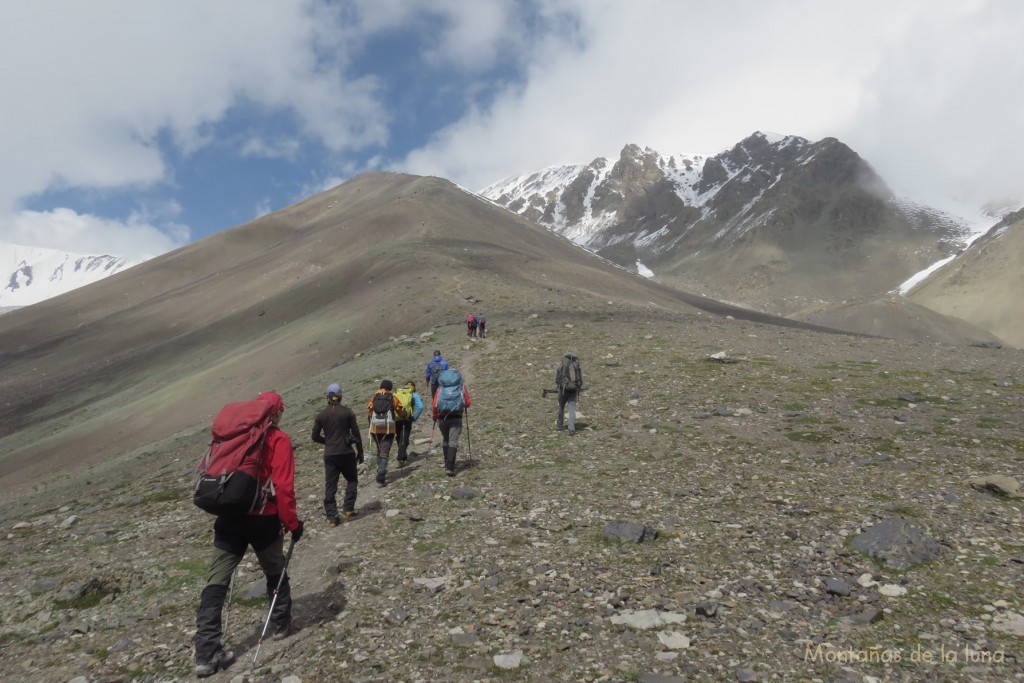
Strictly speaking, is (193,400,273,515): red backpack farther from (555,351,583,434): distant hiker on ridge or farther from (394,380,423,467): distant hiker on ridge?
(555,351,583,434): distant hiker on ridge

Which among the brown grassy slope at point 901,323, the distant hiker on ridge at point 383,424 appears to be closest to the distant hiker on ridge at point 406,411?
the distant hiker on ridge at point 383,424

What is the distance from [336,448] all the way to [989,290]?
230 meters

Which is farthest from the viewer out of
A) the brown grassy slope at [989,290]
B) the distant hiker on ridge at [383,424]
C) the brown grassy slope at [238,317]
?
the brown grassy slope at [989,290]

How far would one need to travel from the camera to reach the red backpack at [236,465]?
268 inches

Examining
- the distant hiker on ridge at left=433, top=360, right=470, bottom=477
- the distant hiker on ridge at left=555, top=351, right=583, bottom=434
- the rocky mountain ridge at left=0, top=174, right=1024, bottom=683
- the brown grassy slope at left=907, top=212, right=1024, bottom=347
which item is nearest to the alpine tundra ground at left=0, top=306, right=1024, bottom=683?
the rocky mountain ridge at left=0, top=174, right=1024, bottom=683

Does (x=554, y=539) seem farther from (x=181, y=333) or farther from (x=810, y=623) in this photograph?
(x=181, y=333)

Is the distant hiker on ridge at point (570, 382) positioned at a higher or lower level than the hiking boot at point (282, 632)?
higher

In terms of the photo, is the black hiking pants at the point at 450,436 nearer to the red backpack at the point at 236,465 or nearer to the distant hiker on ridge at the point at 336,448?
the distant hiker on ridge at the point at 336,448

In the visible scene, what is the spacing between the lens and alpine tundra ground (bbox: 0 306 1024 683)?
6820mm

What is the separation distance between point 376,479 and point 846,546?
11.1m

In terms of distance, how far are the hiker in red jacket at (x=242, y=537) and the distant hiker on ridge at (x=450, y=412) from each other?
7.12m

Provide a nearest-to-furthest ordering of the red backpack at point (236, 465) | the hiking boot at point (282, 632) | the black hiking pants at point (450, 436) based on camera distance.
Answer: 1. the red backpack at point (236, 465)
2. the hiking boot at point (282, 632)
3. the black hiking pants at point (450, 436)

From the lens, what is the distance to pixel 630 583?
8344 mm

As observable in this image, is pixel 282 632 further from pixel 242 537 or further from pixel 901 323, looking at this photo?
pixel 901 323
